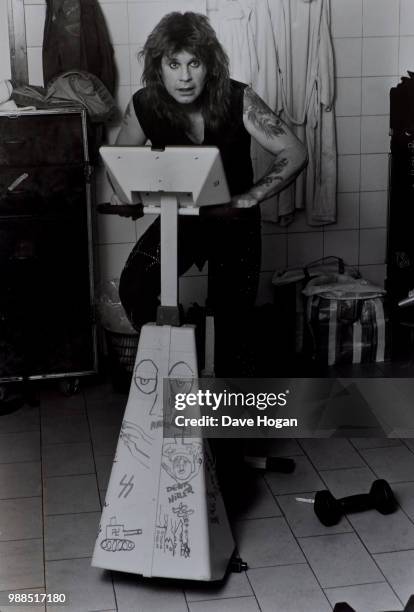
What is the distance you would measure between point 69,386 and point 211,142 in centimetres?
135

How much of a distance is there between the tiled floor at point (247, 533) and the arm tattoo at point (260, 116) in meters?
1.16

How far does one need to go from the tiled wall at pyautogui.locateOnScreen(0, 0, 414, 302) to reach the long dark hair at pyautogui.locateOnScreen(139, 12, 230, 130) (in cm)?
96

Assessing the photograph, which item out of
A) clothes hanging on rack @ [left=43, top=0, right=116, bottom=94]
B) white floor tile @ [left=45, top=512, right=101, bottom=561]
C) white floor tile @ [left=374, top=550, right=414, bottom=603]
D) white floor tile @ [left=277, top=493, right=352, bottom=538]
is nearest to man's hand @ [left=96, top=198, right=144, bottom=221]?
white floor tile @ [left=45, top=512, right=101, bottom=561]

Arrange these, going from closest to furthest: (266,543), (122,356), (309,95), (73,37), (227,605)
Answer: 1. (227,605)
2. (266,543)
3. (73,37)
4. (122,356)
5. (309,95)

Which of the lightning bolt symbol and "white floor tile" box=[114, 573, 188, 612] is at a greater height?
the lightning bolt symbol

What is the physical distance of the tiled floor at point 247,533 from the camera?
2.21 m

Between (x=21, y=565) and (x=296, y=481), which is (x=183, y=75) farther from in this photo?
(x=21, y=565)

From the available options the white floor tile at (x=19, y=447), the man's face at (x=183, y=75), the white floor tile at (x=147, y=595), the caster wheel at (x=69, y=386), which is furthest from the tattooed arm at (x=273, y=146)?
the caster wheel at (x=69, y=386)

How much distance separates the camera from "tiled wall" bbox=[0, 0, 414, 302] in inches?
145

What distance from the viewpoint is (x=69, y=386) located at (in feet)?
12.0

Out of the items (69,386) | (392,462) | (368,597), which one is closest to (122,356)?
(69,386)

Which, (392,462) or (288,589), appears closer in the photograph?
(288,589)

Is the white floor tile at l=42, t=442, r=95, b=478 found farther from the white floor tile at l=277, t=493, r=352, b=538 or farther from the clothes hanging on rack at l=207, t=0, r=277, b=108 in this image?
the clothes hanging on rack at l=207, t=0, r=277, b=108

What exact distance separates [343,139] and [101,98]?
1.18 metres
